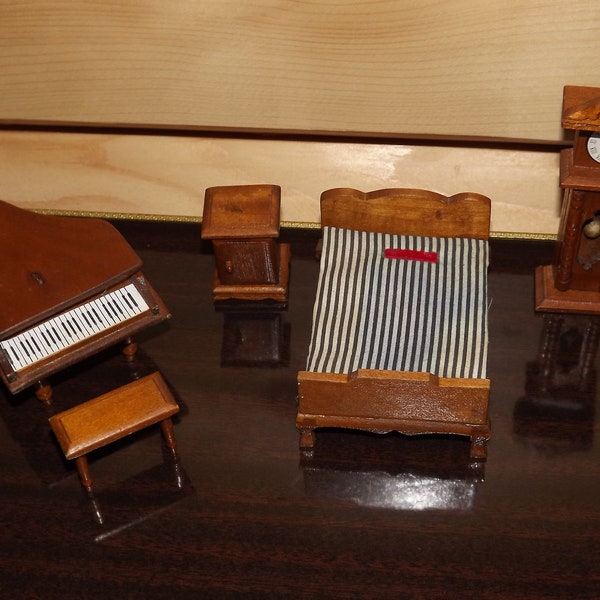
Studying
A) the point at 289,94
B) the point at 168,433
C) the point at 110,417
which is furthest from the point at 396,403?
the point at 289,94

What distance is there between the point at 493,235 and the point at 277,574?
50.9 inches

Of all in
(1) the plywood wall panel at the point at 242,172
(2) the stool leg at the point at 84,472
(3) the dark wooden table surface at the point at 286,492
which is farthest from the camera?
(1) the plywood wall panel at the point at 242,172

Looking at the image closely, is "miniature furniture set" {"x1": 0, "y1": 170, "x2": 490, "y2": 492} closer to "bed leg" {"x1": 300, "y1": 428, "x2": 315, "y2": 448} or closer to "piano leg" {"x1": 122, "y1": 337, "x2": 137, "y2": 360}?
"bed leg" {"x1": 300, "y1": 428, "x2": 315, "y2": 448}

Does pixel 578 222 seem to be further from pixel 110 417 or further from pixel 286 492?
pixel 110 417

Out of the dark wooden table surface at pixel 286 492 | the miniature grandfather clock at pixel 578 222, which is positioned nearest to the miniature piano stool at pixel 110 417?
the dark wooden table surface at pixel 286 492

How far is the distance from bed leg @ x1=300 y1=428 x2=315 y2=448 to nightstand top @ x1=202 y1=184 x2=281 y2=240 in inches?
22.0

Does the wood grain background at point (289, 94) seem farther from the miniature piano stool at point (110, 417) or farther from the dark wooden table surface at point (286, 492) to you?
the miniature piano stool at point (110, 417)

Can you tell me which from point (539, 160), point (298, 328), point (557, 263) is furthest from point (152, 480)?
point (539, 160)

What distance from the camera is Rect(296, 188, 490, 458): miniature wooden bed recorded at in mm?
2541

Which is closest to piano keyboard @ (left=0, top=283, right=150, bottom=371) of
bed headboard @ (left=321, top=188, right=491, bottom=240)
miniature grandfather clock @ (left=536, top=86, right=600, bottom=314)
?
bed headboard @ (left=321, top=188, right=491, bottom=240)

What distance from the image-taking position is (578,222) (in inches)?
110

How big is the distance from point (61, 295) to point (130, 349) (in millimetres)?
293

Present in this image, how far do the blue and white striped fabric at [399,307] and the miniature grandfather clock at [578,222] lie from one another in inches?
8.5

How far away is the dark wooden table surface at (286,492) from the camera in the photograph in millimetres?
2449
